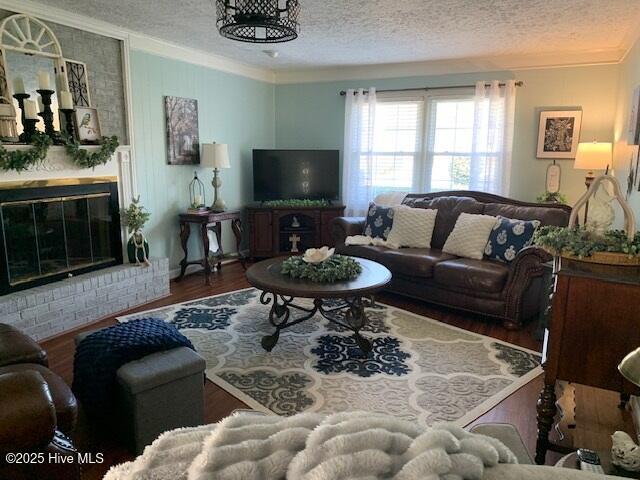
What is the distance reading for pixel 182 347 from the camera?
230 cm

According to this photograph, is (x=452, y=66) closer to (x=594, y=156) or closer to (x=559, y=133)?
(x=559, y=133)

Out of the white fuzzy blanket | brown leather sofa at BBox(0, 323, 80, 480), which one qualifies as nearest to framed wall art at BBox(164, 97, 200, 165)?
brown leather sofa at BBox(0, 323, 80, 480)

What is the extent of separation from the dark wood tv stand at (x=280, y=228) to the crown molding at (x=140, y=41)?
5.79ft

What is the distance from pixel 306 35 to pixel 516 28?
1.86 m

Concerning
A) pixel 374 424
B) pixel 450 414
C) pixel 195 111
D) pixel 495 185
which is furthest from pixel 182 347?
pixel 495 185

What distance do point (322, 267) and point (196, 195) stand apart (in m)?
2.50

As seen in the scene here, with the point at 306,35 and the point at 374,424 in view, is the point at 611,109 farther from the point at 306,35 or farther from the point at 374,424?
the point at 374,424

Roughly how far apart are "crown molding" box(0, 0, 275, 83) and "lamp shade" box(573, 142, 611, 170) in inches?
158

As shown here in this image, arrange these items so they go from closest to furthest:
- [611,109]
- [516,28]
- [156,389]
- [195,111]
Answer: [156,389] < [516,28] < [611,109] < [195,111]

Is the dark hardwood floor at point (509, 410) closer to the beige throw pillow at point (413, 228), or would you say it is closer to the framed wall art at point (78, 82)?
the beige throw pillow at point (413, 228)

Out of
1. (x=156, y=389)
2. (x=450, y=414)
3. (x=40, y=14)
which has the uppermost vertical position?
(x=40, y=14)

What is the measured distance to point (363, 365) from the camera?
2.99m

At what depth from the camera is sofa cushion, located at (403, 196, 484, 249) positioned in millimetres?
4566

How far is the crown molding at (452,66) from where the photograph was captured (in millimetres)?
4758
